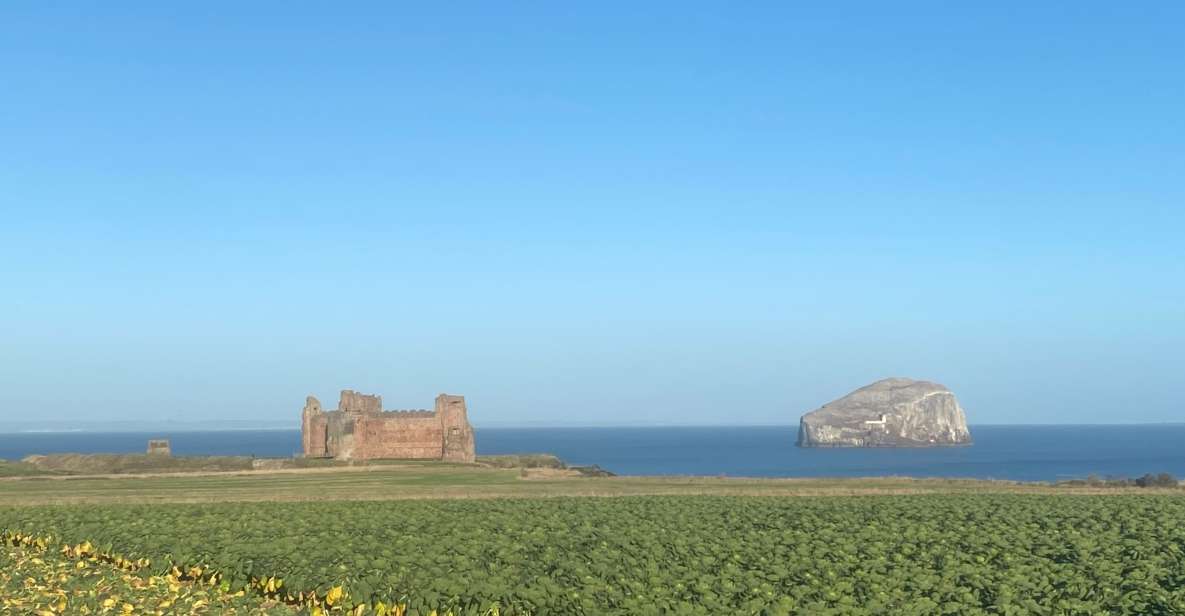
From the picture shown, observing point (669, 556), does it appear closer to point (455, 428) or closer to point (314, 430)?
point (455, 428)

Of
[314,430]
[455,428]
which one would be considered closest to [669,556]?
[455,428]

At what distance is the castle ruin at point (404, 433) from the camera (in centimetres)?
9656

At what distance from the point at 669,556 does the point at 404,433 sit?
78004 millimetres

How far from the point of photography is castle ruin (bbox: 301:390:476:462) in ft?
317

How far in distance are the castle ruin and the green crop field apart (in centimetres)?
6167

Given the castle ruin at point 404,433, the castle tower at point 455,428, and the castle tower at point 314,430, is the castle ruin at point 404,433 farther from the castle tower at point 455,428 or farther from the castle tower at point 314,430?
the castle tower at point 314,430

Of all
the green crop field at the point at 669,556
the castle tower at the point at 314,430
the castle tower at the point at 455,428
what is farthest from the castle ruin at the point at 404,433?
the green crop field at the point at 669,556

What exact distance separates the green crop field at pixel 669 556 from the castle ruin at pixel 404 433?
202 ft

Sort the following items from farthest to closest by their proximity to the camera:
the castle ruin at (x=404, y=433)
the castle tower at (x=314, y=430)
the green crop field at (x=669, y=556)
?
1. the castle tower at (x=314, y=430)
2. the castle ruin at (x=404, y=433)
3. the green crop field at (x=669, y=556)

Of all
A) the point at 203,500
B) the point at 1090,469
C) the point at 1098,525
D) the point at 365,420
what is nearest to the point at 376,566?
the point at 1098,525

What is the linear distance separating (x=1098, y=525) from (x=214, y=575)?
21469 millimetres

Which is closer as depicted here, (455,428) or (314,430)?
(455,428)

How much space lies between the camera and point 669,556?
931 inches

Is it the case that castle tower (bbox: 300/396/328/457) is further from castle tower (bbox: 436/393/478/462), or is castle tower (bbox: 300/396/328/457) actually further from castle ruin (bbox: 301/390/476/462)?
castle tower (bbox: 436/393/478/462)
